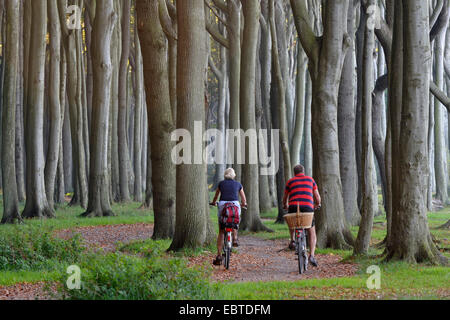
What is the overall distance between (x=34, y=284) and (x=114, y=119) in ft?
71.7

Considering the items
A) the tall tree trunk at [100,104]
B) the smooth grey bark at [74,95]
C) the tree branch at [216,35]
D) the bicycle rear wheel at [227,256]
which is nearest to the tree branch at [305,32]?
the tree branch at [216,35]

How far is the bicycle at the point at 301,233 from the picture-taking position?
40.9ft

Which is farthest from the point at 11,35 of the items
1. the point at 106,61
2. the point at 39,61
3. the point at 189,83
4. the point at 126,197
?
the point at 126,197

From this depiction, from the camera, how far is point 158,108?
17547 millimetres

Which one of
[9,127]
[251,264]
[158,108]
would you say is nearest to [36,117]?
[9,127]

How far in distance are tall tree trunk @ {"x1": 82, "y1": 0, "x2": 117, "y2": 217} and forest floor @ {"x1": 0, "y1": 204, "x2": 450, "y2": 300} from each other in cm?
533

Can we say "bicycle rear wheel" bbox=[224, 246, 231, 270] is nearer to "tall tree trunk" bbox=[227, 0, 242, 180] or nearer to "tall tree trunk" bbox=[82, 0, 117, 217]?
"tall tree trunk" bbox=[227, 0, 242, 180]

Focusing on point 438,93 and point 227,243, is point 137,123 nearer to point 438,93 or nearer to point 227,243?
point 438,93

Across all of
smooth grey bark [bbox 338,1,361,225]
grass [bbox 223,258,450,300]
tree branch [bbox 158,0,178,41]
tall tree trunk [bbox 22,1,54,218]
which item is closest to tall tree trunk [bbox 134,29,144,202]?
tall tree trunk [bbox 22,1,54,218]

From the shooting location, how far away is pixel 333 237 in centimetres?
1691

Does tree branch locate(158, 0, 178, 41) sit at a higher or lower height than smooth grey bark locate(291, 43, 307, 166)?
higher

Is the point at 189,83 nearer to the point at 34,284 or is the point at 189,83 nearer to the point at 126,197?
the point at 34,284

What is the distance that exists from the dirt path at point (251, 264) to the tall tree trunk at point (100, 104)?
5.10 meters

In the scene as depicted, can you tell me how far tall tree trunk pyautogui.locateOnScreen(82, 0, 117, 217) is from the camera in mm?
25547
